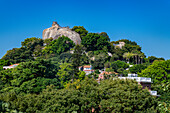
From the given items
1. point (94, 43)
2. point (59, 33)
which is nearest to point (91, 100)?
point (94, 43)

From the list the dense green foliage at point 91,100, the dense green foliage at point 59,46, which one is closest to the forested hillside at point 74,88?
the dense green foliage at point 91,100

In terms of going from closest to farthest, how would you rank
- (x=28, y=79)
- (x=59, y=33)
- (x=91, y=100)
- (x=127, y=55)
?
(x=91, y=100) < (x=28, y=79) < (x=127, y=55) < (x=59, y=33)

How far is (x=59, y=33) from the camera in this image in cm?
7806

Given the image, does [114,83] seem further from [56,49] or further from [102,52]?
[56,49]

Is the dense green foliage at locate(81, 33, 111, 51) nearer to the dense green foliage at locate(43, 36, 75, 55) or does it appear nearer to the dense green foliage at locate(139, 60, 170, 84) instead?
the dense green foliage at locate(43, 36, 75, 55)

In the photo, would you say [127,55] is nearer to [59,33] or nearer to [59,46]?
[59,46]

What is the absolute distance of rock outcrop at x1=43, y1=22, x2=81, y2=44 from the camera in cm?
7494

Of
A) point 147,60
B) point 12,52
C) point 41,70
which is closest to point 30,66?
point 41,70

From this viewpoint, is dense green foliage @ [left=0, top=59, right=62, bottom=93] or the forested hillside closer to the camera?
the forested hillside

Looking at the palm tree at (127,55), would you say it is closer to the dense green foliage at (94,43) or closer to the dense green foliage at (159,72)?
the dense green foliage at (94,43)

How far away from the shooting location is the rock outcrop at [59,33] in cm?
7494

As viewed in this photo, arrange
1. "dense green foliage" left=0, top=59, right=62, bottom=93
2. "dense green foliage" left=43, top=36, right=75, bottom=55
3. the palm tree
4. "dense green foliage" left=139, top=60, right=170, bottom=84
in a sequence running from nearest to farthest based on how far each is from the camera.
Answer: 1. "dense green foliage" left=0, top=59, right=62, bottom=93
2. "dense green foliage" left=139, top=60, right=170, bottom=84
3. the palm tree
4. "dense green foliage" left=43, top=36, right=75, bottom=55

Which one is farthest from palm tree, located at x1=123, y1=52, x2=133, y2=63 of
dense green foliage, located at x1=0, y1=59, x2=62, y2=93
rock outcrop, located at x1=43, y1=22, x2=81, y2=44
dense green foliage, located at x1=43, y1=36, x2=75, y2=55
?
dense green foliage, located at x1=0, y1=59, x2=62, y2=93

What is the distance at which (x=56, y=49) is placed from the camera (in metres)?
67.8
